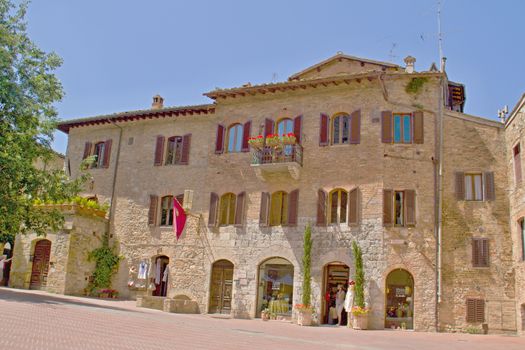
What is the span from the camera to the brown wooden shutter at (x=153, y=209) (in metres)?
25.3

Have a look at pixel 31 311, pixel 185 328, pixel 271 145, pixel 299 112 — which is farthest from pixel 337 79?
pixel 31 311

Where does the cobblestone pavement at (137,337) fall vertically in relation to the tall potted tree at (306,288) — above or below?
below

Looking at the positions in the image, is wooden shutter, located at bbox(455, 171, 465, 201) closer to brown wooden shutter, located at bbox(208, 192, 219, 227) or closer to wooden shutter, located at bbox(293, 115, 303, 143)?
wooden shutter, located at bbox(293, 115, 303, 143)

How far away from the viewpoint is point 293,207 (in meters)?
22.3

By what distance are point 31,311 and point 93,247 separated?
37.8 ft

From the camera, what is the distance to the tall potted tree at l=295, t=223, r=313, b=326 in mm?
20344

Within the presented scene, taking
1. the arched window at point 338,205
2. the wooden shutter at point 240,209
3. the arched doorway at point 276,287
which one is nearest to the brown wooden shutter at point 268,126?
the wooden shutter at point 240,209

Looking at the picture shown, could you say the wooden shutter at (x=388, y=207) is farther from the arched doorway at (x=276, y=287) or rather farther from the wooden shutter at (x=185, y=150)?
the wooden shutter at (x=185, y=150)

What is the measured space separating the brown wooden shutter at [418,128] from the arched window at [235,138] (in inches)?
303

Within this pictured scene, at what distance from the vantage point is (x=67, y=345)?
936 cm

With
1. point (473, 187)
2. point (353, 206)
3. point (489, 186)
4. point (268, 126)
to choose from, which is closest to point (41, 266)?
point (268, 126)

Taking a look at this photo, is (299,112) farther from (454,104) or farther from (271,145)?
(454,104)

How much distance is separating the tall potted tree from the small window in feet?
20.6

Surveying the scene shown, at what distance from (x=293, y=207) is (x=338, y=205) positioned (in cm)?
190
